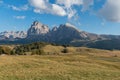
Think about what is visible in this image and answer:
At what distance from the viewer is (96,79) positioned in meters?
39.9

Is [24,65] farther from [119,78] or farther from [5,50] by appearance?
[5,50]

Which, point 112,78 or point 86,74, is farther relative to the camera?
point 86,74

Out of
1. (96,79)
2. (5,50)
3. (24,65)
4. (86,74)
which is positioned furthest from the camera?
(5,50)

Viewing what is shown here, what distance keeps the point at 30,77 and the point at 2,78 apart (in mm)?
4486

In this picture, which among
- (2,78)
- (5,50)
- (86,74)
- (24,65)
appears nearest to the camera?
(2,78)

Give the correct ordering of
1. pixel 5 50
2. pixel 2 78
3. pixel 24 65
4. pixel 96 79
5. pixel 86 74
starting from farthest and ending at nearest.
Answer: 1. pixel 5 50
2. pixel 24 65
3. pixel 86 74
4. pixel 96 79
5. pixel 2 78

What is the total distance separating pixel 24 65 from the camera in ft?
184

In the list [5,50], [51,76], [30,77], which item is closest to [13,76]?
[30,77]

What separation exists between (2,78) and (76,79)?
11282 mm

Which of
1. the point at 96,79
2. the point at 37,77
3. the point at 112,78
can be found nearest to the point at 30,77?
the point at 37,77

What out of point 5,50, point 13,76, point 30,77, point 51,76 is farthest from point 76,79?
point 5,50

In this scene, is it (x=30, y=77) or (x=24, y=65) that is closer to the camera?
(x=30, y=77)

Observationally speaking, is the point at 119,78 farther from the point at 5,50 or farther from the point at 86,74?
the point at 5,50

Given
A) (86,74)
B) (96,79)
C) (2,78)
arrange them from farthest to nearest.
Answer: (86,74), (96,79), (2,78)
